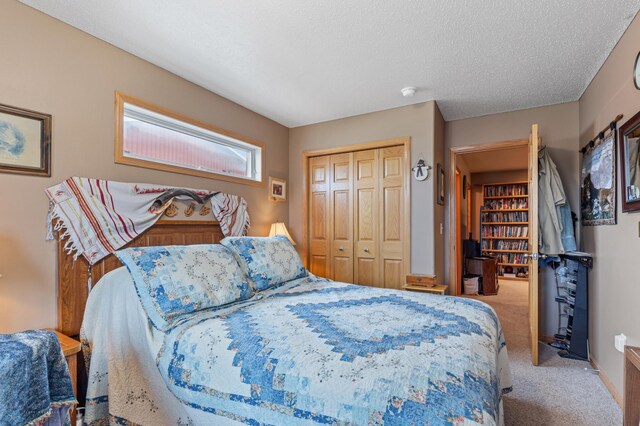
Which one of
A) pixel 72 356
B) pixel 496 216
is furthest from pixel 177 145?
pixel 496 216

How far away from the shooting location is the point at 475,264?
570 cm

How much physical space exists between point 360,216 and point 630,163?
229 centimetres

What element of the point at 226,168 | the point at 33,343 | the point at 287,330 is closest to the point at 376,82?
the point at 226,168

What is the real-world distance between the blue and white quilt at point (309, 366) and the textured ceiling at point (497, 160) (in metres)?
4.30

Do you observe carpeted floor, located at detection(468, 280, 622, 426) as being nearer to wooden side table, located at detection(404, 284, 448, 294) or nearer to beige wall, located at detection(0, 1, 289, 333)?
wooden side table, located at detection(404, 284, 448, 294)

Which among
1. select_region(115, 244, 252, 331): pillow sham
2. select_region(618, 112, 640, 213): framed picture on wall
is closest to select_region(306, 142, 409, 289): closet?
select_region(618, 112, 640, 213): framed picture on wall

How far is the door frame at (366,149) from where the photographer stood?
333cm

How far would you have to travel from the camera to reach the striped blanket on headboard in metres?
1.87

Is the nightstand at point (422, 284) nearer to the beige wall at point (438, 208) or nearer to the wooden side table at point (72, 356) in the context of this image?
the beige wall at point (438, 208)

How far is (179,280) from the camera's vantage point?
1739 mm

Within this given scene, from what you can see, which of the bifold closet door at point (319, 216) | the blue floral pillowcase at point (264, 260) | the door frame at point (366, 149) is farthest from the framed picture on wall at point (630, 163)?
the bifold closet door at point (319, 216)

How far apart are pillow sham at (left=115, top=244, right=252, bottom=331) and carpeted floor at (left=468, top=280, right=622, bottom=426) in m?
1.93

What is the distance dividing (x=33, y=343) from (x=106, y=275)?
91cm

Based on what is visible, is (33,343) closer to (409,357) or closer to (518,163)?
(409,357)
